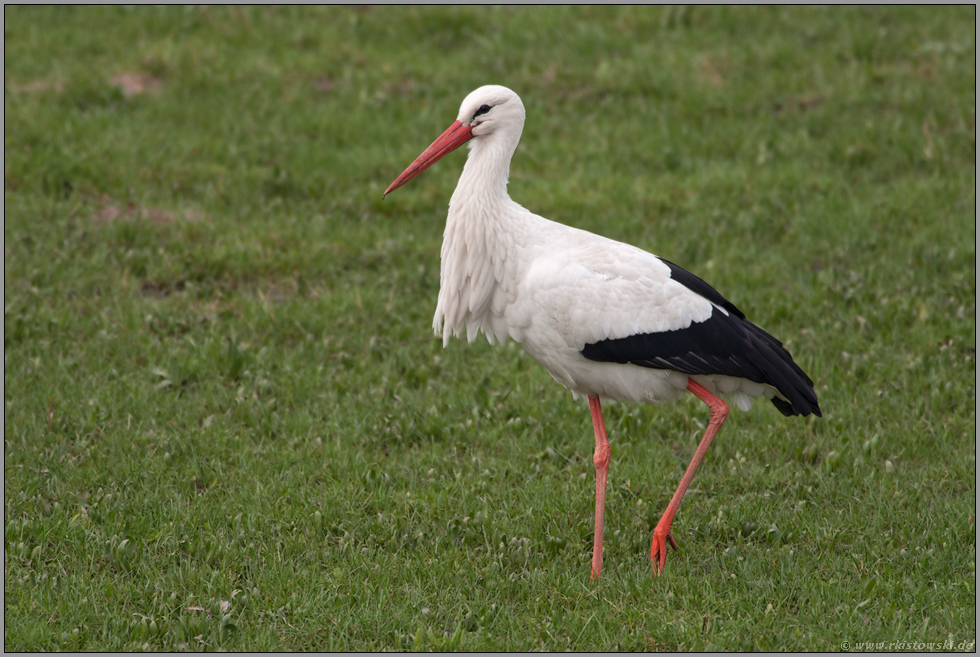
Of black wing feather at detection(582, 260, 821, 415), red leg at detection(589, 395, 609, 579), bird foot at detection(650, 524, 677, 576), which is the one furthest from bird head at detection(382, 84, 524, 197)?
bird foot at detection(650, 524, 677, 576)

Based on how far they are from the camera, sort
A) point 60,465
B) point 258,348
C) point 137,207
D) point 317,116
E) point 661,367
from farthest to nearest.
Answer: point 317,116 → point 137,207 → point 258,348 → point 60,465 → point 661,367

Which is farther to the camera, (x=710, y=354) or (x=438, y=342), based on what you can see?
(x=438, y=342)

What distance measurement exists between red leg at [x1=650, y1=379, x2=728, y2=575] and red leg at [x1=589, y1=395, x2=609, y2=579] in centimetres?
28

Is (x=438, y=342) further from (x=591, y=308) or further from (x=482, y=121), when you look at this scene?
(x=591, y=308)

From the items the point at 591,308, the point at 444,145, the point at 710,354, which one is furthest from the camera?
the point at 444,145

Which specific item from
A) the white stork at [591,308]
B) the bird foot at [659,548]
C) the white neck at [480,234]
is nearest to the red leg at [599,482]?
the white stork at [591,308]

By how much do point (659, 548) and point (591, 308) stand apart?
4.11ft

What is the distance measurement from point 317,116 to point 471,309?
519 centimetres

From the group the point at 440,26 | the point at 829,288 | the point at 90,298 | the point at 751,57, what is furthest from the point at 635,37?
the point at 90,298

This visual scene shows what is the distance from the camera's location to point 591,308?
466 centimetres

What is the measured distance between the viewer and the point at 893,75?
33.0 ft

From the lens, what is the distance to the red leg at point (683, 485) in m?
4.81

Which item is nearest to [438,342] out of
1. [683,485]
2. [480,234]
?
[480,234]

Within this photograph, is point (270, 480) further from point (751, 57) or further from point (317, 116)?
point (751, 57)
